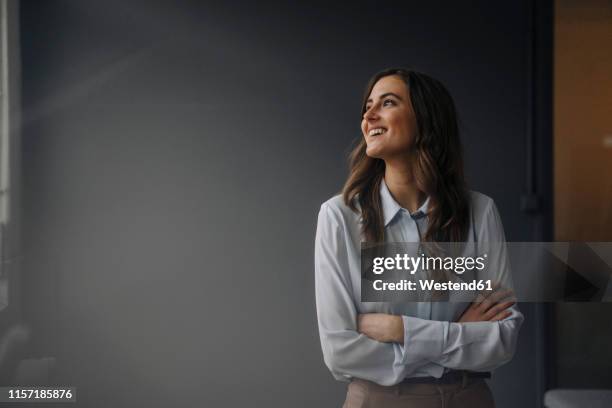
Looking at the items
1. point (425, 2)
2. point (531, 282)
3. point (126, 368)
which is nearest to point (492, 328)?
point (531, 282)

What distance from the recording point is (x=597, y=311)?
1610 millimetres

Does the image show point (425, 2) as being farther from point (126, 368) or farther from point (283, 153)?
point (126, 368)

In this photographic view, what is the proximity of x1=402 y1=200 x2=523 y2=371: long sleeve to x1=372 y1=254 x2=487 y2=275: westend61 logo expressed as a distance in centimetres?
6

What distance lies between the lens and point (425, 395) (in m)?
1.57

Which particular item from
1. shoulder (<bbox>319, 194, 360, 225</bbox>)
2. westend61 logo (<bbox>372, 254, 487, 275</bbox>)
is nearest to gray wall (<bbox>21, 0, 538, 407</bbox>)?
shoulder (<bbox>319, 194, 360, 225</bbox>)

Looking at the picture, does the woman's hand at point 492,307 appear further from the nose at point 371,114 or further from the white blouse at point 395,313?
the nose at point 371,114

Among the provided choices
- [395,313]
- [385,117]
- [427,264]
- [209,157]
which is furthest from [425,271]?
[209,157]

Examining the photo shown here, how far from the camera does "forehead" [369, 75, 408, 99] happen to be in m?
1.59

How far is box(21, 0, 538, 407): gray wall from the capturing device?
158 cm

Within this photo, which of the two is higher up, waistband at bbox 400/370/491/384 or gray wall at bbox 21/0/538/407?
gray wall at bbox 21/0/538/407

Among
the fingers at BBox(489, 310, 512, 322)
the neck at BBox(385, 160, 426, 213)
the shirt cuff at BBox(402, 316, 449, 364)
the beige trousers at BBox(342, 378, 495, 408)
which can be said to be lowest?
the beige trousers at BBox(342, 378, 495, 408)

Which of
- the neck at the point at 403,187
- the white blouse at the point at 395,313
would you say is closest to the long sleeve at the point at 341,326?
the white blouse at the point at 395,313

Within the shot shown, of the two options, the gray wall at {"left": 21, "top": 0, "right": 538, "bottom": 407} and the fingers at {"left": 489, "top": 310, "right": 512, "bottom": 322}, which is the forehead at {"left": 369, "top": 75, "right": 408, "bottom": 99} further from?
the fingers at {"left": 489, "top": 310, "right": 512, "bottom": 322}

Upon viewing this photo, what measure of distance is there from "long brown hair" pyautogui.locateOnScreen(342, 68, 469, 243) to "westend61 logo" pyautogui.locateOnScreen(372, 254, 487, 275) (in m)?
0.05
